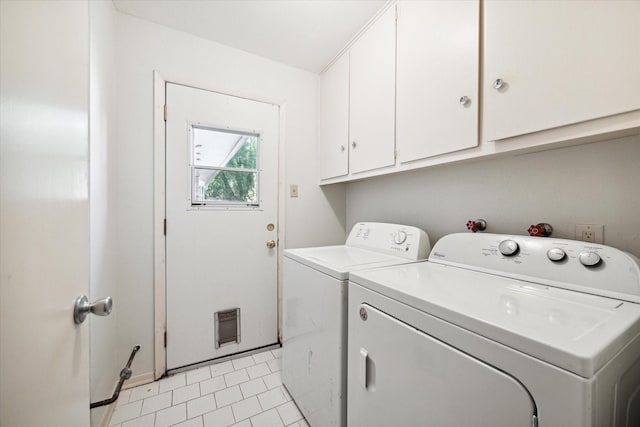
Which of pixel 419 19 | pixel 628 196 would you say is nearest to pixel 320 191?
pixel 419 19

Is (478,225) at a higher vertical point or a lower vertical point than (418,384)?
higher

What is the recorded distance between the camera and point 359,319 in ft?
3.30

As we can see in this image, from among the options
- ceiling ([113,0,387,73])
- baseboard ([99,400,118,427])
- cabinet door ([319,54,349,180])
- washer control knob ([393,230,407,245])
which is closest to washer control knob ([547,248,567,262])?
washer control knob ([393,230,407,245])

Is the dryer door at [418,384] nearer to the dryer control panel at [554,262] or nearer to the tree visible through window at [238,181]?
the dryer control panel at [554,262]

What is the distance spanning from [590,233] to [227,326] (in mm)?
2230

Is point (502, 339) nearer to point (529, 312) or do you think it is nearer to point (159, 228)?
point (529, 312)

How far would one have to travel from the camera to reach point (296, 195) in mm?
2256

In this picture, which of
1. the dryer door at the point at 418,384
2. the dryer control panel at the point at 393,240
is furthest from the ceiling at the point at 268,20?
the dryer door at the point at 418,384

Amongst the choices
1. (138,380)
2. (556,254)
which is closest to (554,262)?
(556,254)

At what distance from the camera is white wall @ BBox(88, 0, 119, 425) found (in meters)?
1.20

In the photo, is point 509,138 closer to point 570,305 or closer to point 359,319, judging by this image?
point 570,305

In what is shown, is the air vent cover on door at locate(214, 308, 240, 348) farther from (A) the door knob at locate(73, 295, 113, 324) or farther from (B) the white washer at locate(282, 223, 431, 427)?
(A) the door knob at locate(73, 295, 113, 324)

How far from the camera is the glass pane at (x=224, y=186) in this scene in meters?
1.90

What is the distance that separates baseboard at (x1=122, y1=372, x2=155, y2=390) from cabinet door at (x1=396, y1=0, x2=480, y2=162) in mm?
2220
